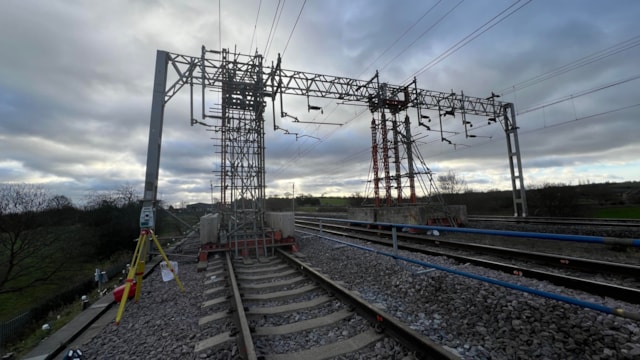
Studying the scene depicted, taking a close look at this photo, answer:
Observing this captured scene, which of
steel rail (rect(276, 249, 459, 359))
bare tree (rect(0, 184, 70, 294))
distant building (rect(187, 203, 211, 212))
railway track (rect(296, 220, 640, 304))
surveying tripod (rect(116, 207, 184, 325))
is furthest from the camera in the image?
distant building (rect(187, 203, 211, 212))

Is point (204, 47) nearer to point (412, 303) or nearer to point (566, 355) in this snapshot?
point (412, 303)

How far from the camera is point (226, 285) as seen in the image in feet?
20.8

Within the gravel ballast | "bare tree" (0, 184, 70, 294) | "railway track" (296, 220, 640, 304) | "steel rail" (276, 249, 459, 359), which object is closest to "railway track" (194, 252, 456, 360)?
"steel rail" (276, 249, 459, 359)

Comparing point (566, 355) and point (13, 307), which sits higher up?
point (566, 355)

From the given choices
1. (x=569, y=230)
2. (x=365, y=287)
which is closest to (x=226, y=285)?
(x=365, y=287)

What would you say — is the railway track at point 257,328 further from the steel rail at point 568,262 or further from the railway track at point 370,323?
the steel rail at point 568,262

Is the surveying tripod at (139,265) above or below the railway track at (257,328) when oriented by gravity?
above

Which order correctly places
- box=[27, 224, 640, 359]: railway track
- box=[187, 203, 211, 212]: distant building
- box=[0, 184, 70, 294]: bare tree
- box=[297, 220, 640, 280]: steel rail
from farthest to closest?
box=[187, 203, 211, 212]: distant building, box=[0, 184, 70, 294]: bare tree, box=[297, 220, 640, 280]: steel rail, box=[27, 224, 640, 359]: railway track

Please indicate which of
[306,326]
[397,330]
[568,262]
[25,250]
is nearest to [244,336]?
[306,326]

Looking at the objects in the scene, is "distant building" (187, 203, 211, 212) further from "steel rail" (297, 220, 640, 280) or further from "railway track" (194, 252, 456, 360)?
"railway track" (194, 252, 456, 360)

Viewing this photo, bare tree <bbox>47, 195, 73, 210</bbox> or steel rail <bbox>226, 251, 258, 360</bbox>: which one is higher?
bare tree <bbox>47, 195, 73, 210</bbox>

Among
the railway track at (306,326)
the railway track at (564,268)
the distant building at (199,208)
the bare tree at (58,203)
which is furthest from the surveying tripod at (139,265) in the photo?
the distant building at (199,208)

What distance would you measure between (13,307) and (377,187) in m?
21.2

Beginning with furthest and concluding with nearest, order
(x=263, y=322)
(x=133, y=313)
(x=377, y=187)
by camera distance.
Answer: (x=377, y=187) → (x=133, y=313) → (x=263, y=322)
